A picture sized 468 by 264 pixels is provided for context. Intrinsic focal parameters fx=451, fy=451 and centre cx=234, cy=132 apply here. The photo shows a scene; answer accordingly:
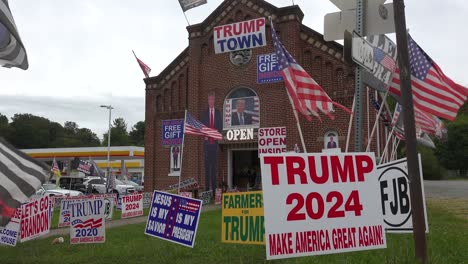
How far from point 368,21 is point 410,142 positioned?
167 centimetres

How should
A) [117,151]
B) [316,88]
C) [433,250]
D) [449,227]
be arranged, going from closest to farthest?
[433,250]
[316,88]
[449,227]
[117,151]

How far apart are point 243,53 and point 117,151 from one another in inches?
1029

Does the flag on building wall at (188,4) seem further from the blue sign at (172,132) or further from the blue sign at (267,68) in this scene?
the blue sign at (172,132)

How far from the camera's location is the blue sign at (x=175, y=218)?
307 inches

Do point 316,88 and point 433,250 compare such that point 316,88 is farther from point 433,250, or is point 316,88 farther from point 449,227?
point 449,227

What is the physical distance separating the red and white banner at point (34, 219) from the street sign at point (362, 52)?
7225 millimetres

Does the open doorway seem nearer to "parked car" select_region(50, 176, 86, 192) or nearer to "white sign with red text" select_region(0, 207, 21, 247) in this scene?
"white sign with red text" select_region(0, 207, 21, 247)

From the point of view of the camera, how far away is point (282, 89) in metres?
20.3

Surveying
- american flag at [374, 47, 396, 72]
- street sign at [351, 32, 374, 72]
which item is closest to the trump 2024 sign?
street sign at [351, 32, 374, 72]

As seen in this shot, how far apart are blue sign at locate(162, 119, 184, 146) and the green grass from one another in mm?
9092

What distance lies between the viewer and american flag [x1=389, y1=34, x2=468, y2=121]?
7609 millimetres

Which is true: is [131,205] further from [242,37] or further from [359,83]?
[359,83]

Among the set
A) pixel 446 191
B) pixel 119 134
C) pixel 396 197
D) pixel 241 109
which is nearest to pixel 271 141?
pixel 241 109

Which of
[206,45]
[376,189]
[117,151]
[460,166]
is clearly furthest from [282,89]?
[460,166]
